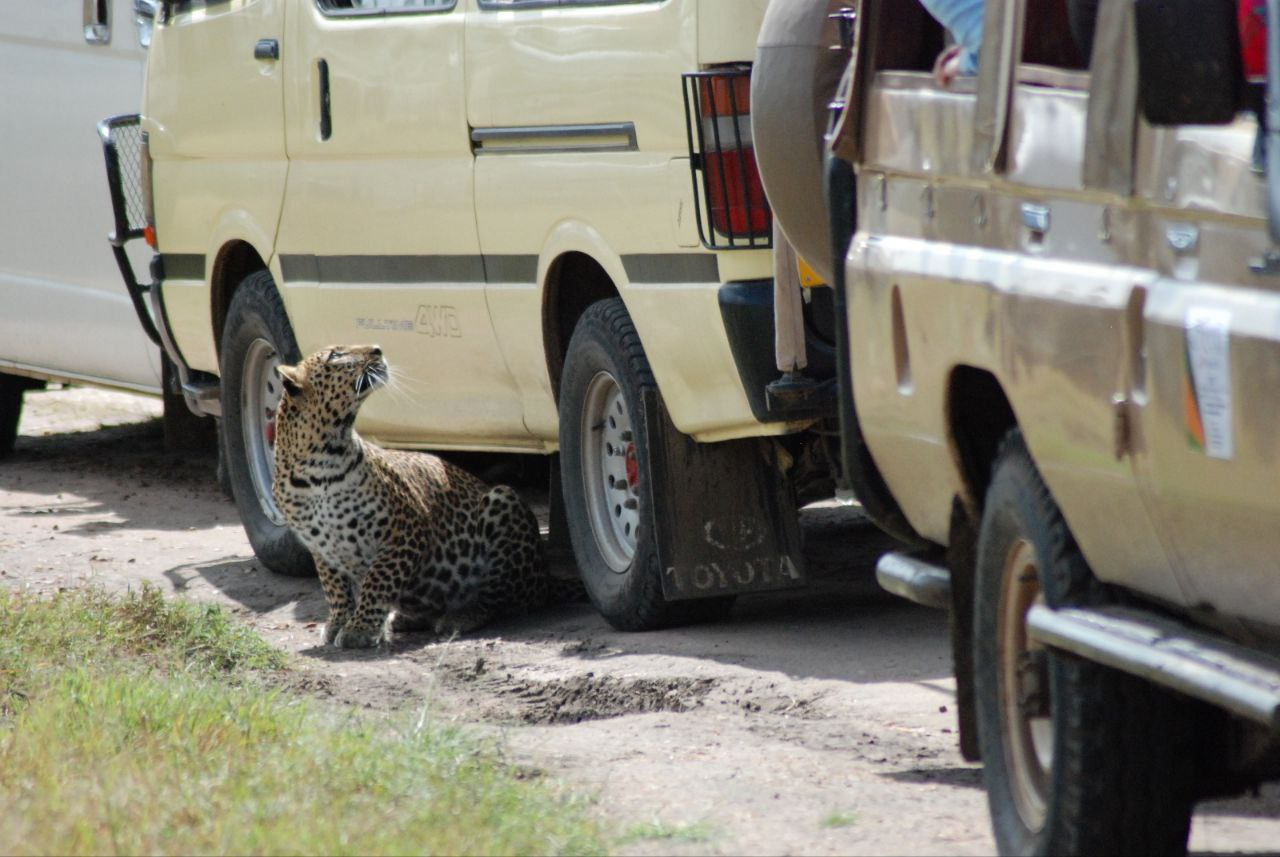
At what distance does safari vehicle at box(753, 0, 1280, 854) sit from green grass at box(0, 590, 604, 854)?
968 mm

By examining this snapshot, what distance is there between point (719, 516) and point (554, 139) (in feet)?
4.03

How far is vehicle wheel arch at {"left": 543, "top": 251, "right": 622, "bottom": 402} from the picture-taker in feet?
22.3

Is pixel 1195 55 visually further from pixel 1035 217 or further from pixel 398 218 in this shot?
pixel 398 218

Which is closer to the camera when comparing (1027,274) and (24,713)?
(1027,274)

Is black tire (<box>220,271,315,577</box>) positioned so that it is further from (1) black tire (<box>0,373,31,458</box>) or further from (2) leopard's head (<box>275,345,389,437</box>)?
(1) black tire (<box>0,373,31,458</box>)

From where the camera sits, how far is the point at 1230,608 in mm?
3264

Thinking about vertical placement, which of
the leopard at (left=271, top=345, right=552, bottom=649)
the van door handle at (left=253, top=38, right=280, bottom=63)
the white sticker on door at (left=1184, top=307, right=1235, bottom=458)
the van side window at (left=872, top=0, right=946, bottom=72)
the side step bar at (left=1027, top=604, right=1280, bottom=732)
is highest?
the van side window at (left=872, top=0, right=946, bottom=72)

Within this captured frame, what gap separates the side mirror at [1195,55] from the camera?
292 centimetres

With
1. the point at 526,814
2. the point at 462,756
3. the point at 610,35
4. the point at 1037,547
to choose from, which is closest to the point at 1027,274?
the point at 1037,547

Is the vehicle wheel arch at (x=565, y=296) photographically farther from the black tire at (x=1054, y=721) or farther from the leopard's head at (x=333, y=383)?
the black tire at (x=1054, y=721)

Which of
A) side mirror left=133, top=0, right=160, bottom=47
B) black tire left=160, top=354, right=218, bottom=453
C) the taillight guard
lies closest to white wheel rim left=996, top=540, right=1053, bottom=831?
the taillight guard

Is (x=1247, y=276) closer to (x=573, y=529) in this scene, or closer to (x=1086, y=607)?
(x=1086, y=607)

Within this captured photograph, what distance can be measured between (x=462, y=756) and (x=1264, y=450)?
2.33m

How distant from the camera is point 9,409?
38.8 ft
